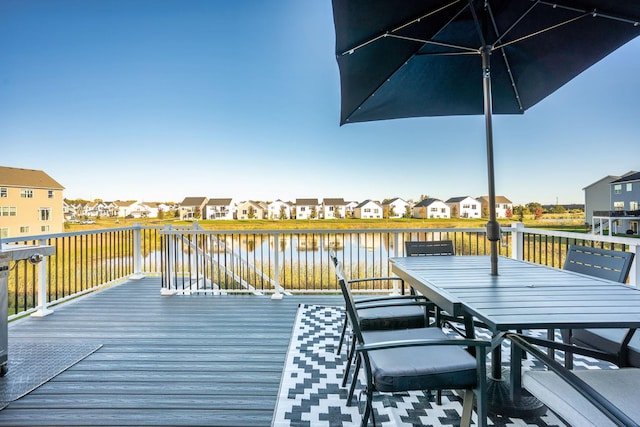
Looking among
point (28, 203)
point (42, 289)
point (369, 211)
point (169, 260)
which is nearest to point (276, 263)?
point (169, 260)

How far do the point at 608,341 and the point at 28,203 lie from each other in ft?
25.1

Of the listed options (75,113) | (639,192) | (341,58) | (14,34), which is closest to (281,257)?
(341,58)

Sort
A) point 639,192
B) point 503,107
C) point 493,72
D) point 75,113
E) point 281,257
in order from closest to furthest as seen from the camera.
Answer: point 493,72, point 503,107, point 281,257, point 639,192, point 75,113

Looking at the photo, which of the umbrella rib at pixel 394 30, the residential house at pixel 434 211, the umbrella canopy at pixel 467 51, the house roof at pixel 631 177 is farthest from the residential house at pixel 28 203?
the house roof at pixel 631 177

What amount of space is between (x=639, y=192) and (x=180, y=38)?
38.3 ft

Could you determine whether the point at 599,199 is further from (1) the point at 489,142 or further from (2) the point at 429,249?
(1) the point at 489,142

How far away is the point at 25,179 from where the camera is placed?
20.4 ft

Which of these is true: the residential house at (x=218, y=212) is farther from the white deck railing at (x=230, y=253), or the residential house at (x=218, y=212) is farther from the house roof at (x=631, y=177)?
the house roof at (x=631, y=177)

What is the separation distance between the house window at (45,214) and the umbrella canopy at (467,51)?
4.72 metres

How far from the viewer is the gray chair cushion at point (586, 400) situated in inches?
44.3

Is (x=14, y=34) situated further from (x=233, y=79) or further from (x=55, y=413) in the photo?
(x=55, y=413)

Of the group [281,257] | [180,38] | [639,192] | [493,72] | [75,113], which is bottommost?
[281,257]

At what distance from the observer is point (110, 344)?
3061mm

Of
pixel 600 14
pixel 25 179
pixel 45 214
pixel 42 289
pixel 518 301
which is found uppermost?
pixel 600 14
